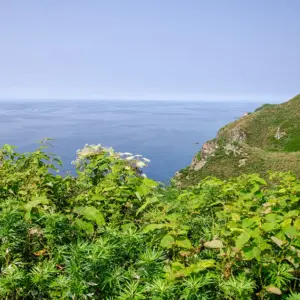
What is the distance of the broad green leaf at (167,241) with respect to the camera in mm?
2702

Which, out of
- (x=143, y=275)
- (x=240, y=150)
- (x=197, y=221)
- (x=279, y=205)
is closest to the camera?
(x=143, y=275)

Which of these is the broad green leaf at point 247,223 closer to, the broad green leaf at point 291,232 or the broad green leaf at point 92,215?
the broad green leaf at point 291,232

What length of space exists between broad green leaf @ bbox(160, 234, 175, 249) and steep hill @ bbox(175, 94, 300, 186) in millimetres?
23660

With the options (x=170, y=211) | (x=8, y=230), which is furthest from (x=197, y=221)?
(x=8, y=230)

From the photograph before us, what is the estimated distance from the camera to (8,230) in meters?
2.63

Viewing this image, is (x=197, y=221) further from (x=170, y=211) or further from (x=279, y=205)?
(x=279, y=205)

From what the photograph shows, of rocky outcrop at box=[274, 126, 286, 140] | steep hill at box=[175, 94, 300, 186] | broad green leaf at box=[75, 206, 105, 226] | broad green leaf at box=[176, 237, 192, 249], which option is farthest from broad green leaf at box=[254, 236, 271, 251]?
rocky outcrop at box=[274, 126, 286, 140]

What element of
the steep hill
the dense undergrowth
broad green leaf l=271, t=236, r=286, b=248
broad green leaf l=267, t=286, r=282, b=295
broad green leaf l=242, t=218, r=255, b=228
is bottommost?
the steep hill

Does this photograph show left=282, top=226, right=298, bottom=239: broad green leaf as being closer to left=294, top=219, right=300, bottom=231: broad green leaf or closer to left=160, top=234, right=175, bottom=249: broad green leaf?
left=294, top=219, right=300, bottom=231: broad green leaf

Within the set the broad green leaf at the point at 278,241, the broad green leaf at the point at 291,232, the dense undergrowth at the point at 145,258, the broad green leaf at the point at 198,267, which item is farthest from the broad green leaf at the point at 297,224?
the broad green leaf at the point at 198,267

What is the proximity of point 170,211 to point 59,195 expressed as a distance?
4.75 feet

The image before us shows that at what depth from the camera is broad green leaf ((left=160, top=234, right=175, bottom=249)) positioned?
2.70 m

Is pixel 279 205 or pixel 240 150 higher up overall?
pixel 279 205

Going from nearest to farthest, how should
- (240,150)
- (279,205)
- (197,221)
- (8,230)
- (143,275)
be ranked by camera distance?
(143,275) < (8,230) < (197,221) < (279,205) < (240,150)
